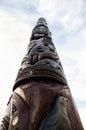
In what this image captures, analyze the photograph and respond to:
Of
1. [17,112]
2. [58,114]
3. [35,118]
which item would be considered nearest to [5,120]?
[17,112]

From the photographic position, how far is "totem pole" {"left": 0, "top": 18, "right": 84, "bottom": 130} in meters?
2.54

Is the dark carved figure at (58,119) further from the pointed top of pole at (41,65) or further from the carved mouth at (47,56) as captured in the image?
the carved mouth at (47,56)

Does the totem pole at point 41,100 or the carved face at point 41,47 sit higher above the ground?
the carved face at point 41,47

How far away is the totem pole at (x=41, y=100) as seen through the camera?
8.32 ft

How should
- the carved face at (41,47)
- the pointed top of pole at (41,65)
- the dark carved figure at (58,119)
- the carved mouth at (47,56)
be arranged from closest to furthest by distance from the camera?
the dark carved figure at (58,119) → the pointed top of pole at (41,65) → the carved mouth at (47,56) → the carved face at (41,47)

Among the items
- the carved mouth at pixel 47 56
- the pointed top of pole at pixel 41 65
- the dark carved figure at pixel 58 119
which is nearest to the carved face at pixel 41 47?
the pointed top of pole at pixel 41 65

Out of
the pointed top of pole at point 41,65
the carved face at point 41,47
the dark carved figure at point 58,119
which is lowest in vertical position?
the dark carved figure at point 58,119

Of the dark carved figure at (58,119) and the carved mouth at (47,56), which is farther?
the carved mouth at (47,56)

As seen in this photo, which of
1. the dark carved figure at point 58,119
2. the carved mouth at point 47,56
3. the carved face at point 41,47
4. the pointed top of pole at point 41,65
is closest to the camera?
the dark carved figure at point 58,119

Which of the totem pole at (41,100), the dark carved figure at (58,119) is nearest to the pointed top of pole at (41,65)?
the totem pole at (41,100)

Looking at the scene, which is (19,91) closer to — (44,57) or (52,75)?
(52,75)

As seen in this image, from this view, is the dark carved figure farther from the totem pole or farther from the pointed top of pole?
the pointed top of pole

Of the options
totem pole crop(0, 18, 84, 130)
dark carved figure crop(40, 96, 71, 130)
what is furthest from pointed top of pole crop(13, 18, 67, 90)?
dark carved figure crop(40, 96, 71, 130)

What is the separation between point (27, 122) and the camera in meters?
2.57
